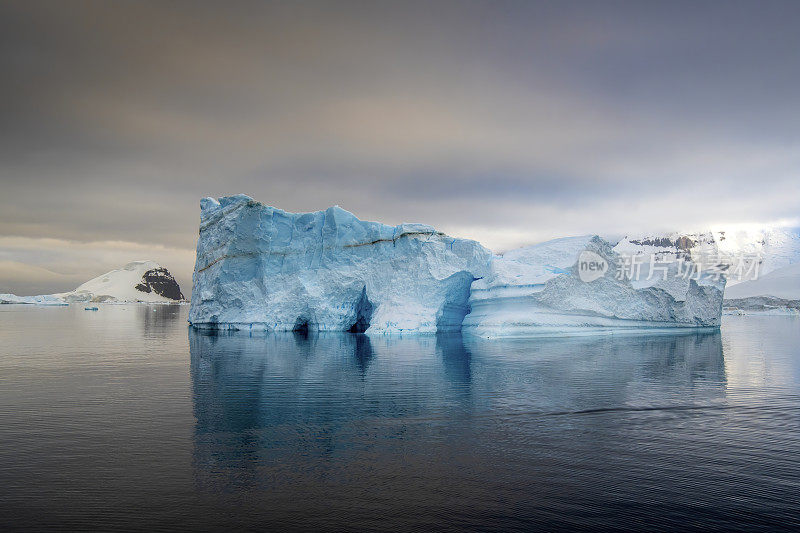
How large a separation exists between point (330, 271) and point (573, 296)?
35.4ft

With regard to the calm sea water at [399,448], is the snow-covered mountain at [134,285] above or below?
above

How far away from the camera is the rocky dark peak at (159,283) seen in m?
149

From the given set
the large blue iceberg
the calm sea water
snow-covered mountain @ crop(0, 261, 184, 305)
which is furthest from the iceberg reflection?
snow-covered mountain @ crop(0, 261, 184, 305)

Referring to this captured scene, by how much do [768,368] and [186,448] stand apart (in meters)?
13.3

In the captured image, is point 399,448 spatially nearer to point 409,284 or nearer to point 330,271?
point 409,284

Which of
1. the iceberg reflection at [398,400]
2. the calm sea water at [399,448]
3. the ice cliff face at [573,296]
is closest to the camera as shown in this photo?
the calm sea water at [399,448]

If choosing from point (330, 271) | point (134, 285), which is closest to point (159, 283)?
point (134, 285)

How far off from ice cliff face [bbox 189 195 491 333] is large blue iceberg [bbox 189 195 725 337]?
0.05 meters

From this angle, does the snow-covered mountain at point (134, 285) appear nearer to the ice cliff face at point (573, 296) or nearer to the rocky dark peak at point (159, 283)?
the rocky dark peak at point (159, 283)

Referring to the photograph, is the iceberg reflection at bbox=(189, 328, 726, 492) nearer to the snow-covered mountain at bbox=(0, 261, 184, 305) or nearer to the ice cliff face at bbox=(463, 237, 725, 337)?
the ice cliff face at bbox=(463, 237, 725, 337)

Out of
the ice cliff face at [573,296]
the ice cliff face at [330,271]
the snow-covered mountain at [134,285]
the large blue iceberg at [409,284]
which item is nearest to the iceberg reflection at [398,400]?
the ice cliff face at [573,296]

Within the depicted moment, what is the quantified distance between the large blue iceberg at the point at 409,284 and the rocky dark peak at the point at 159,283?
134248 millimetres

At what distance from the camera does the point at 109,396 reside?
898 centimetres

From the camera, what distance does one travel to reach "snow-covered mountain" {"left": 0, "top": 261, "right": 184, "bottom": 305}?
13435cm
